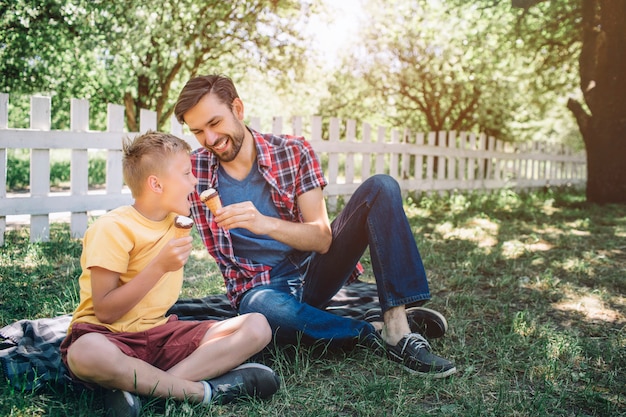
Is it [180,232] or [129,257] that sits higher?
[180,232]

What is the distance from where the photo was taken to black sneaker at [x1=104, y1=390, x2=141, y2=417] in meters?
1.86

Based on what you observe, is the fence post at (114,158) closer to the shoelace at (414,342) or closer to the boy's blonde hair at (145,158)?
the boy's blonde hair at (145,158)

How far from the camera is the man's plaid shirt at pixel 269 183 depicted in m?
2.67

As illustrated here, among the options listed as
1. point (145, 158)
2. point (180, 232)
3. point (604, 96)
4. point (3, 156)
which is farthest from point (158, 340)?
point (604, 96)

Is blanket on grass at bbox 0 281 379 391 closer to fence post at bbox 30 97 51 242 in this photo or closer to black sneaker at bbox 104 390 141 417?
black sneaker at bbox 104 390 141 417

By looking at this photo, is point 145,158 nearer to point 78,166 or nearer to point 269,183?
point 269,183

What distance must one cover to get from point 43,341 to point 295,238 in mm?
1198

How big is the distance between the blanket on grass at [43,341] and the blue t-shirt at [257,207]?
1.42ft

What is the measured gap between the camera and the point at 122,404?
74.2 inches

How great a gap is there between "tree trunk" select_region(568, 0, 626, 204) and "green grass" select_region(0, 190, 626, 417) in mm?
3448

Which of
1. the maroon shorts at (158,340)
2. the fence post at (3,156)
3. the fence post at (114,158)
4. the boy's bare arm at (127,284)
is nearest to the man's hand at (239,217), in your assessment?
the boy's bare arm at (127,284)

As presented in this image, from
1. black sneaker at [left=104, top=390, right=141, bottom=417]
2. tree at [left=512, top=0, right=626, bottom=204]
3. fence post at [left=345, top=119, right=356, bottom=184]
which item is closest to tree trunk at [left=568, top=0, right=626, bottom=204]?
tree at [left=512, top=0, right=626, bottom=204]

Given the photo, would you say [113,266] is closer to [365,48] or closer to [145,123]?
[145,123]

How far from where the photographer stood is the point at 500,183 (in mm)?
10938
